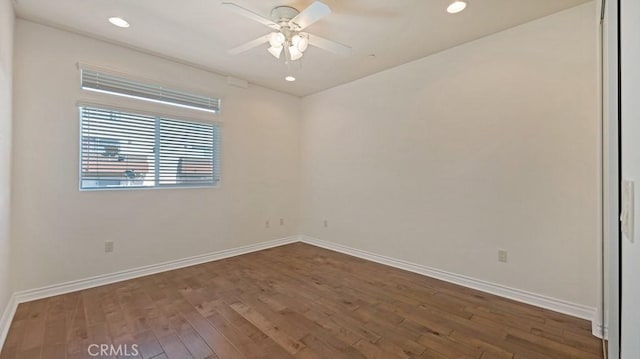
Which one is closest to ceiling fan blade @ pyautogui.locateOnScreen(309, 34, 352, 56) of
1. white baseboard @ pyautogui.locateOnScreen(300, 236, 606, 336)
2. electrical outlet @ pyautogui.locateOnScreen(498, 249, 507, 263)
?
electrical outlet @ pyautogui.locateOnScreen(498, 249, 507, 263)

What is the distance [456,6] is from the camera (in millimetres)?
2346

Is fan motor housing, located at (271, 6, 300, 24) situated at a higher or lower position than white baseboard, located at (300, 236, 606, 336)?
higher

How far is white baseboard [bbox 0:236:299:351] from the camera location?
231cm

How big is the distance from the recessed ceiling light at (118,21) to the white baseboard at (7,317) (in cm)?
267

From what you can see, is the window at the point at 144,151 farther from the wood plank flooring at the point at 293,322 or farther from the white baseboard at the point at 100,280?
the wood plank flooring at the point at 293,322

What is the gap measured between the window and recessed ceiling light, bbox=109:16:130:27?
0.93 metres

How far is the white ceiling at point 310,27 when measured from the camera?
2355 millimetres

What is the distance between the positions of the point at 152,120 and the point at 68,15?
→ 1.20 meters

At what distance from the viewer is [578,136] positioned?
7.82 feet

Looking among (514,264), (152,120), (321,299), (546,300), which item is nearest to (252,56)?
(152,120)

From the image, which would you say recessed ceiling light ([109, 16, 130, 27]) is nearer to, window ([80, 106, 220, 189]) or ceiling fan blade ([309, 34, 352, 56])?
window ([80, 106, 220, 189])

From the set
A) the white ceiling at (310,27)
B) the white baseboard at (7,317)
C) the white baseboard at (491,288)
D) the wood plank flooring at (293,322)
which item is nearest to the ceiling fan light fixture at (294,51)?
the white ceiling at (310,27)

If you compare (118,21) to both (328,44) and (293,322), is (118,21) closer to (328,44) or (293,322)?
(328,44)

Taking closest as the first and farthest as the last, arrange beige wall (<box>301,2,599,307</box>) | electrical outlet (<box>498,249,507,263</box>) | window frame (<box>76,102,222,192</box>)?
beige wall (<box>301,2,599,307</box>) → electrical outlet (<box>498,249,507,263</box>) → window frame (<box>76,102,222,192</box>)
